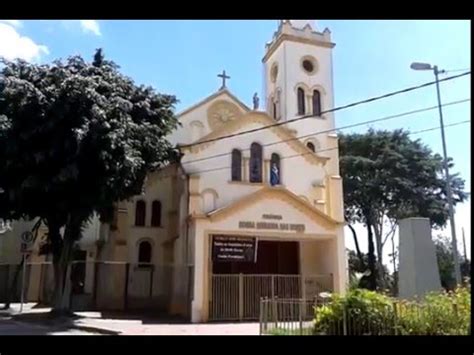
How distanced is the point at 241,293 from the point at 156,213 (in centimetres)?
565

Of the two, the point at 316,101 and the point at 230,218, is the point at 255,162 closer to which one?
the point at 230,218

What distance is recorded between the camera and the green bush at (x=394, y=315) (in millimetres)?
8242

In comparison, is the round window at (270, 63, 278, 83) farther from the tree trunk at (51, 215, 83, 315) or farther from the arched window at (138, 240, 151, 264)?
the tree trunk at (51, 215, 83, 315)

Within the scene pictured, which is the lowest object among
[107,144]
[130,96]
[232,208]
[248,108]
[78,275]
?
[78,275]

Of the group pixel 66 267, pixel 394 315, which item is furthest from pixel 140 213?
pixel 394 315

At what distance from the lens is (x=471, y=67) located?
3.35m

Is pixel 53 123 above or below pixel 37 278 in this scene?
above

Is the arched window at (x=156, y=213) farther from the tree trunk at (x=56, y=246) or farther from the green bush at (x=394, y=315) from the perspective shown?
the green bush at (x=394, y=315)

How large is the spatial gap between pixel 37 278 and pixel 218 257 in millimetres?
8848

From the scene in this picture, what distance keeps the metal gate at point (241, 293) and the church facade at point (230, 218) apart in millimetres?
31

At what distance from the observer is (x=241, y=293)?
50.5 ft

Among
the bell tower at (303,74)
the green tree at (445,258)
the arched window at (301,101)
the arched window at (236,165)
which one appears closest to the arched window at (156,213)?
the arched window at (236,165)
